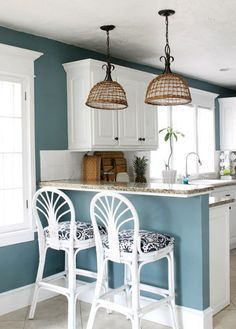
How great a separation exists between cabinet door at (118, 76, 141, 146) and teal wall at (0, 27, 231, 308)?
1.85 ft

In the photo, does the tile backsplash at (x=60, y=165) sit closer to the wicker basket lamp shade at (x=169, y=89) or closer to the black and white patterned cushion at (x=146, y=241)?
the black and white patterned cushion at (x=146, y=241)

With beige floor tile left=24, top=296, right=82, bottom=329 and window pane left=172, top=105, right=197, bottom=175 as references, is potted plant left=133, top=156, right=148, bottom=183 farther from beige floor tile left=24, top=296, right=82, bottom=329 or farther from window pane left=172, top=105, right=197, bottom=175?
beige floor tile left=24, top=296, right=82, bottom=329

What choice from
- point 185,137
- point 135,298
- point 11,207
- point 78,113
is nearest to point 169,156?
point 185,137

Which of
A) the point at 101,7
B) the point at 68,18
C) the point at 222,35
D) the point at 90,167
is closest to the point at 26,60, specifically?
the point at 68,18

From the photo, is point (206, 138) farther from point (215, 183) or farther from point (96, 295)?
point (96, 295)

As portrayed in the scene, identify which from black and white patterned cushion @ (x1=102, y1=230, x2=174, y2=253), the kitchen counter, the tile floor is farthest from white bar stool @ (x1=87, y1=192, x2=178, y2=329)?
the kitchen counter

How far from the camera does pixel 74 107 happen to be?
4.10 meters

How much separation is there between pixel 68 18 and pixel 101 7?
0.38 meters

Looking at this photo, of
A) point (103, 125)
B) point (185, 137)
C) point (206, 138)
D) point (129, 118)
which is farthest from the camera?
point (206, 138)

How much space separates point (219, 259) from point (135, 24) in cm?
211

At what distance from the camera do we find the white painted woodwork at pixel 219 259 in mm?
3316

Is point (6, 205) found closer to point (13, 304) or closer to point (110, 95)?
point (13, 304)

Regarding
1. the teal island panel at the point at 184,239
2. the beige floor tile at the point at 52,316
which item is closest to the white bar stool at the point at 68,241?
the beige floor tile at the point at 52,316

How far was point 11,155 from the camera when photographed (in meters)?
3.67
